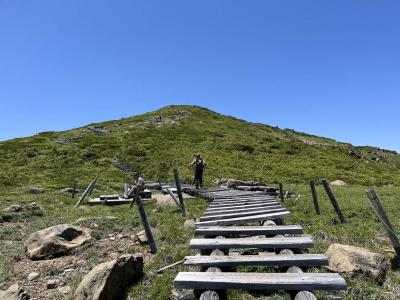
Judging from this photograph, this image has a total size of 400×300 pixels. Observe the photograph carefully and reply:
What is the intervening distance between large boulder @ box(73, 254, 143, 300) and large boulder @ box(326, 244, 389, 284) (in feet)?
15.2

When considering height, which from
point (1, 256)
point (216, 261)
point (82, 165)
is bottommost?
point (1, 256)

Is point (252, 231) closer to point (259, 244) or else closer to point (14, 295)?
point (259, 244)

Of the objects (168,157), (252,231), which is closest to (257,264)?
(252,231)

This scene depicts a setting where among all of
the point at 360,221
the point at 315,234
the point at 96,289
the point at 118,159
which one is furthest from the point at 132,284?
the point at 118,159

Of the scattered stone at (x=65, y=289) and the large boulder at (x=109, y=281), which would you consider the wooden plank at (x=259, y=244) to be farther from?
the scattered stone at (x=65, y=289)

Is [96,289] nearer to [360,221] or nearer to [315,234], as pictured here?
[315,234]

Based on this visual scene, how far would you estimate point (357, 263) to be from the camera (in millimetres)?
8281

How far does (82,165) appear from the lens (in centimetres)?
4772

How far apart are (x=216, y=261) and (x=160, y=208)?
39.5 ft

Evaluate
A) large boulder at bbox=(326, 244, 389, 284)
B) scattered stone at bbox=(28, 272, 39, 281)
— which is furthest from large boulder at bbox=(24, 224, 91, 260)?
large boulder at bbox=(326, 244, 389, 284)

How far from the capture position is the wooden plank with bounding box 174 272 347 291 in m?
6.25

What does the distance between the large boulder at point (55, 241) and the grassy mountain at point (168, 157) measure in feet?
76.4

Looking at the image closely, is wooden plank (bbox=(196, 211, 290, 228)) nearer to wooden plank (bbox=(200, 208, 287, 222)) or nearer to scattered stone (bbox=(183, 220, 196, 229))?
wooden plank (bbox=(200, 208, 287, 222))

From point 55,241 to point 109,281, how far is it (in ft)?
16.5
